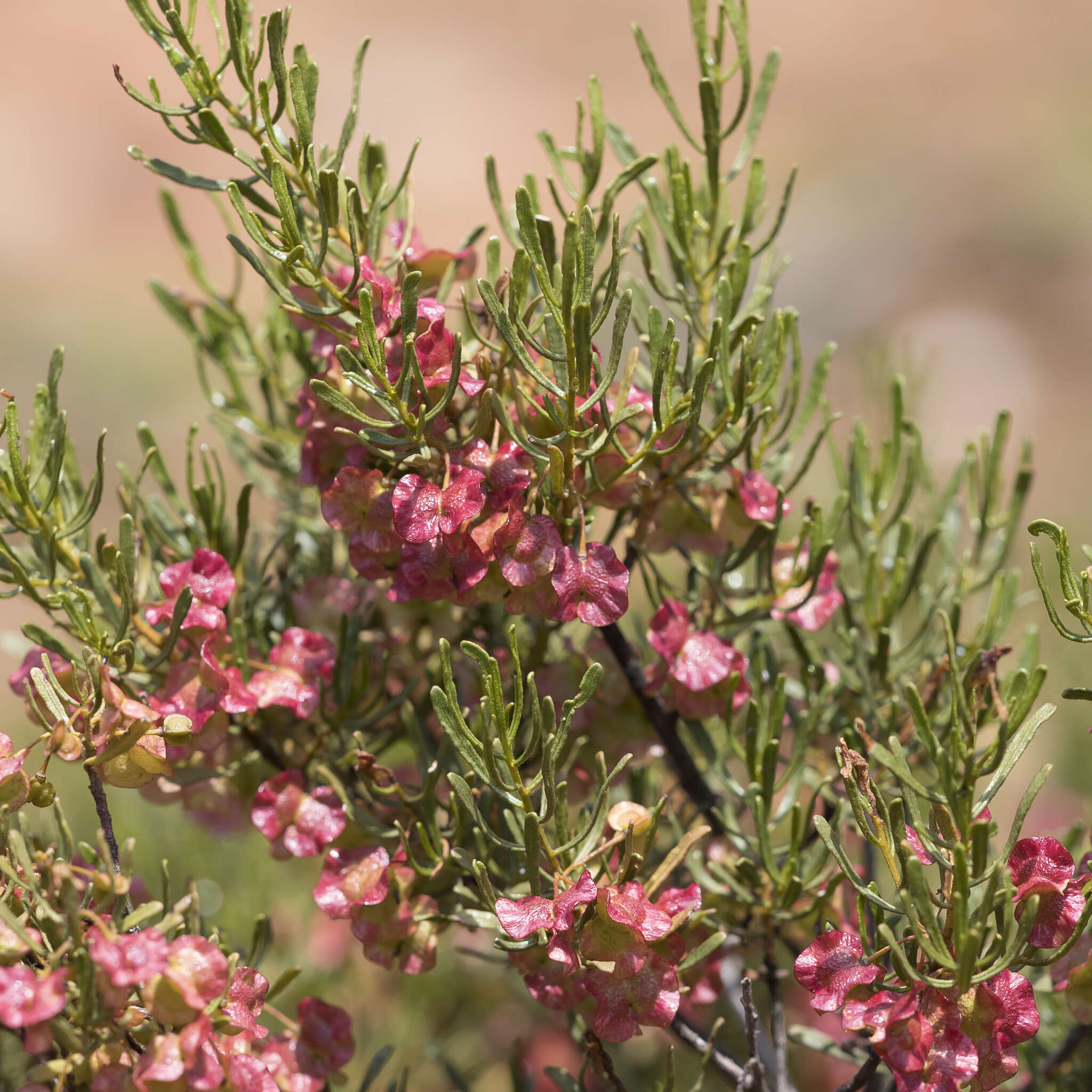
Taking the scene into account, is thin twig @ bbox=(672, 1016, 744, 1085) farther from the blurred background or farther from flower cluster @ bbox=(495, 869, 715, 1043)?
the blurred background

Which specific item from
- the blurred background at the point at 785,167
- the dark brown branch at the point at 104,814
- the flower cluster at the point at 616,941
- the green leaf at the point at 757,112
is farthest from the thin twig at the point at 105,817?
the blurred background at the point at 785,167

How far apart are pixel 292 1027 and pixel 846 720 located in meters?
0.34

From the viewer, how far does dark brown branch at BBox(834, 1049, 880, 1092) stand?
0.43 metres

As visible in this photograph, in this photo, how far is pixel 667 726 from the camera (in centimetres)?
58

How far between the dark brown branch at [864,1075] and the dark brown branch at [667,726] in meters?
0.13

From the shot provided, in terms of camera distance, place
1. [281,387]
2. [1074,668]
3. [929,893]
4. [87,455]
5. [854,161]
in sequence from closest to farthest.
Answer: [929,893] → [281,387] → [1074,668] → [87,455] → [854,161]

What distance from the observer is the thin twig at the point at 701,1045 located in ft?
1.79

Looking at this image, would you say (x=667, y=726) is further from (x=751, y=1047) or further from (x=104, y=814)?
(x=104, y=814)

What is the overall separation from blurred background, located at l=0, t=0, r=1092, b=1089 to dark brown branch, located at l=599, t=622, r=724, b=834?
1.13 metres

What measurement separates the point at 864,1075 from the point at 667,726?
19 centimetres

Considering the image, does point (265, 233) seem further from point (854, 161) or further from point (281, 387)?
point (854, 161)

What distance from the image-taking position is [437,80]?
19.9 feet

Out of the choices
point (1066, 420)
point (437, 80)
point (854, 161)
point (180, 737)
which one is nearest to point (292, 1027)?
point (180, 737)

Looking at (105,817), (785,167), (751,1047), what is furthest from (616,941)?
(785,167)
